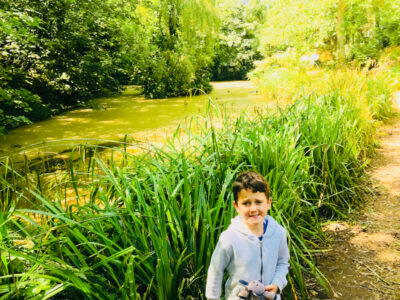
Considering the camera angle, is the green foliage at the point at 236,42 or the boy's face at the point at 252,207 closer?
the boy's face at the point at 252,207

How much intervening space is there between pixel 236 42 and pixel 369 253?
2671 cm

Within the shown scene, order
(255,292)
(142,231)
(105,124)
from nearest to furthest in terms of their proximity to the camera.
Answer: (255,292) < (142,231) < (105,124)

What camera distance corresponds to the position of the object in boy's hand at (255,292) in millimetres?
1123

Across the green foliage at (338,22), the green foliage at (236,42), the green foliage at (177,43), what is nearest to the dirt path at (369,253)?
the green foliage at (338,22)

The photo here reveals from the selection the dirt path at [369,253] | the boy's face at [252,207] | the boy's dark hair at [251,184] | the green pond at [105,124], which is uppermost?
the boy's dark hair at [251,184]

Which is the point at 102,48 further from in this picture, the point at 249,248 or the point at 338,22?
the point at 249,248

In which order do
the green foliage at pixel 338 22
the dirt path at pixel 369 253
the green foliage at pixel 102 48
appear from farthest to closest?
the green foliage at pixel 338 22 → the green foliage at pixel 102 48 → the dirt path at pixel 369 253

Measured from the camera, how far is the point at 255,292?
44.2 inches

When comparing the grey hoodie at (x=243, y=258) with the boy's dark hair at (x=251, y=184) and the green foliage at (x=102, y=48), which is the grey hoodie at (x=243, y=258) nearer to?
the boy's dark hair at (x=251, y=184)

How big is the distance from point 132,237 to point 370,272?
1684 millimetres

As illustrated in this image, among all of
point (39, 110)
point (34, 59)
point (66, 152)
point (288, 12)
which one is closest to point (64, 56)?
point (34, 59)

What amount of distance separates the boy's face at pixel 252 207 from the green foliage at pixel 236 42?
80.1ft

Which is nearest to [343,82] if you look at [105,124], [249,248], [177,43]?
[249,248]

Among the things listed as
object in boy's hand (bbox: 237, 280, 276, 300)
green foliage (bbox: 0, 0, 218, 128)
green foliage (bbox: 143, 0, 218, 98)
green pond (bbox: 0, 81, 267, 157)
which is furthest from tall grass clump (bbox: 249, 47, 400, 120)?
object in boy's hand (bbox: 237, 280, 276, 300)
